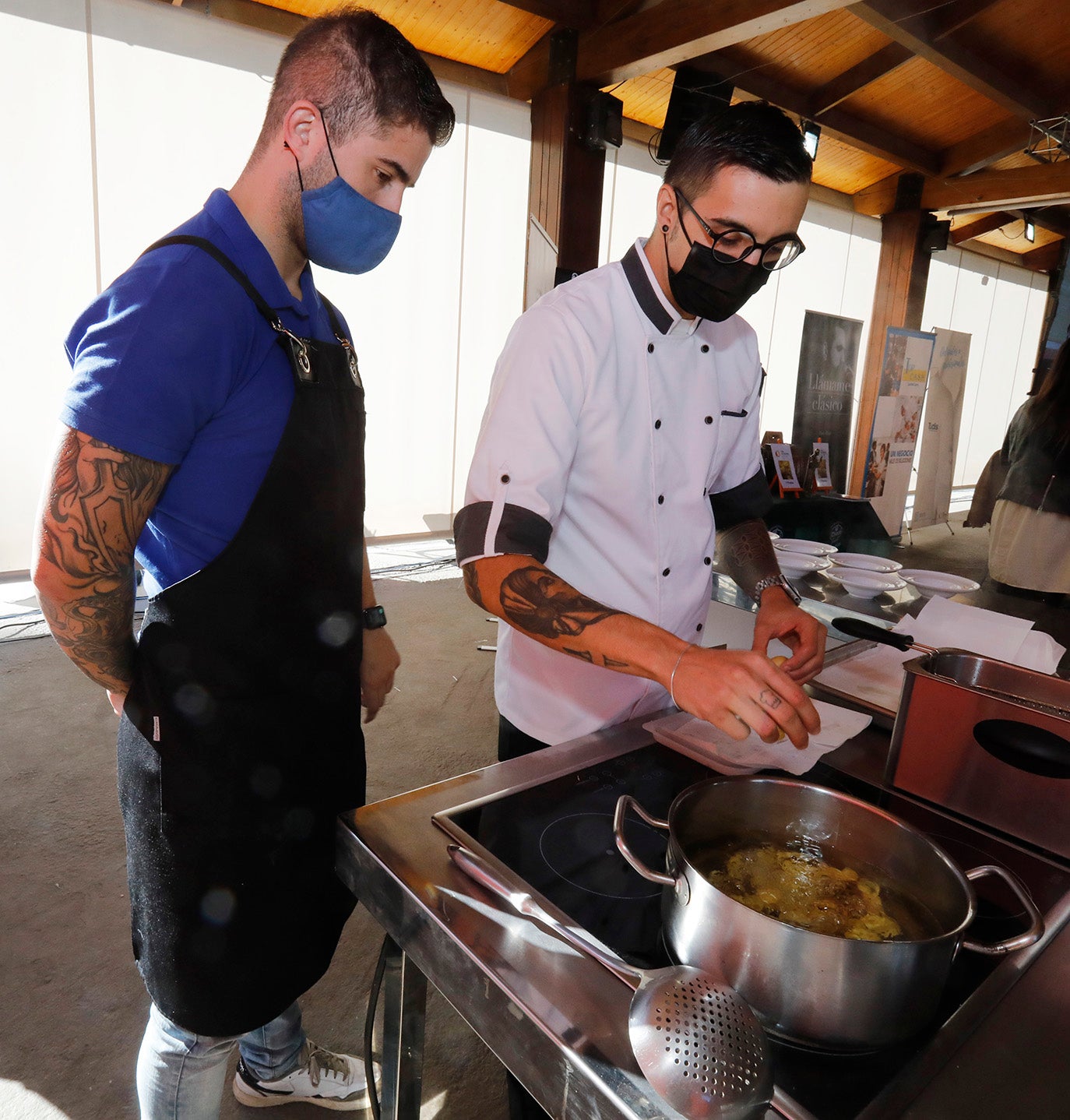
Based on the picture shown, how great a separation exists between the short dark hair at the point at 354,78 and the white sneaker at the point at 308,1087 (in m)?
1.71

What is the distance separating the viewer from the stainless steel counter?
22.0 inches

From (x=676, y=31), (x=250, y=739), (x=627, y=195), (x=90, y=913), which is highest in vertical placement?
(x=676, y=31)

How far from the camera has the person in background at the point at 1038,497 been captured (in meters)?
2.93

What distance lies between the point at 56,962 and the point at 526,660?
5.15ft

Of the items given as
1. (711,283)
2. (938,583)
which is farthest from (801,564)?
(711,283)

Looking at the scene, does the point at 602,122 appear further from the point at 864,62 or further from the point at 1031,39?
the point at 1031,39

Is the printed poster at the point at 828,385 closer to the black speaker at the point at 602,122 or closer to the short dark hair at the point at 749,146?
the black speaker at the point at 602,122

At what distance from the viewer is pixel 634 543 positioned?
1.39m

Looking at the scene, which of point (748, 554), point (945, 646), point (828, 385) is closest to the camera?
point (945, 646)

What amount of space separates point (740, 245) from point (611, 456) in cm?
38

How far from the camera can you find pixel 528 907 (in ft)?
2.31

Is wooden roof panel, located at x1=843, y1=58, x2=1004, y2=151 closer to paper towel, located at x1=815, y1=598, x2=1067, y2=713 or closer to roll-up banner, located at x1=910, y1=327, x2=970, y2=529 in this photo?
roll-up banner, located at x1=910, y1=327, x2=970, y2=529

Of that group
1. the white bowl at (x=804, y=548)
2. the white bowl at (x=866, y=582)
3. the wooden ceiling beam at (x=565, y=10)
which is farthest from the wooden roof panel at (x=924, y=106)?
the white bowl at (x=866, y=582)

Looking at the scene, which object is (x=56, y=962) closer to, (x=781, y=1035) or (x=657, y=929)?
(x=657, y=929)
